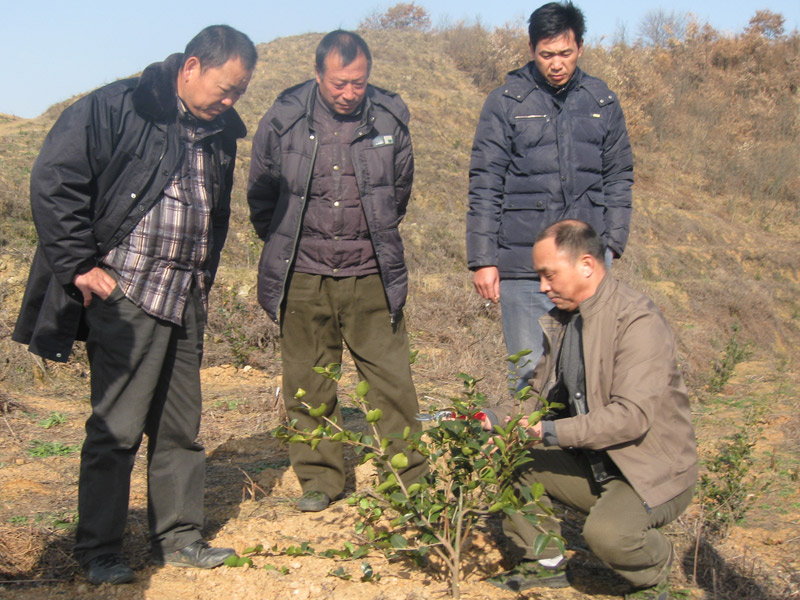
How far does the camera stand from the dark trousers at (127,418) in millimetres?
2736

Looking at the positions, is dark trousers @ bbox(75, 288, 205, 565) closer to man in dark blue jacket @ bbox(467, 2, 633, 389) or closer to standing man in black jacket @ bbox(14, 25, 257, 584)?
standing man in black jacket @ bbox(14, 25, 257, 584)

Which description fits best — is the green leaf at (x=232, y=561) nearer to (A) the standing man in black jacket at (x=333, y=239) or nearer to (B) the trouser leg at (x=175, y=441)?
(B) the trouser leg at (x=175, y=441)

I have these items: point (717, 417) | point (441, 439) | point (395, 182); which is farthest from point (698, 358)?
point (441, 439)

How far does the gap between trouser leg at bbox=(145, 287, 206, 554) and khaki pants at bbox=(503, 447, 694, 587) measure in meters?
1.30

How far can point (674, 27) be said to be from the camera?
29.3m

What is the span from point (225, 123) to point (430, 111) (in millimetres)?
17915

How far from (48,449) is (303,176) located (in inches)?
87.1

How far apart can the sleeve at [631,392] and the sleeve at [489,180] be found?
3.20 ft

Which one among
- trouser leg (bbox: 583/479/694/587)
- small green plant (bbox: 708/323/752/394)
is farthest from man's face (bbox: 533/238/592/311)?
small green plant (bbox: 708/323/752/394)

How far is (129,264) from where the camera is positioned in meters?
2.76

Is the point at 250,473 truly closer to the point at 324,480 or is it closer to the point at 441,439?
the point at 324,480

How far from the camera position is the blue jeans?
132 inches

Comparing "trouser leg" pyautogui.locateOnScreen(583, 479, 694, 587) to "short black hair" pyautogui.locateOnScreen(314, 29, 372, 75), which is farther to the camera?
"short black hair" pyautogui.locateOnScreen(314, 29, 372, 75)

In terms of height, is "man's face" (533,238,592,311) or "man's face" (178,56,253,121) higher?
"man's face" (178,56,253,121)
